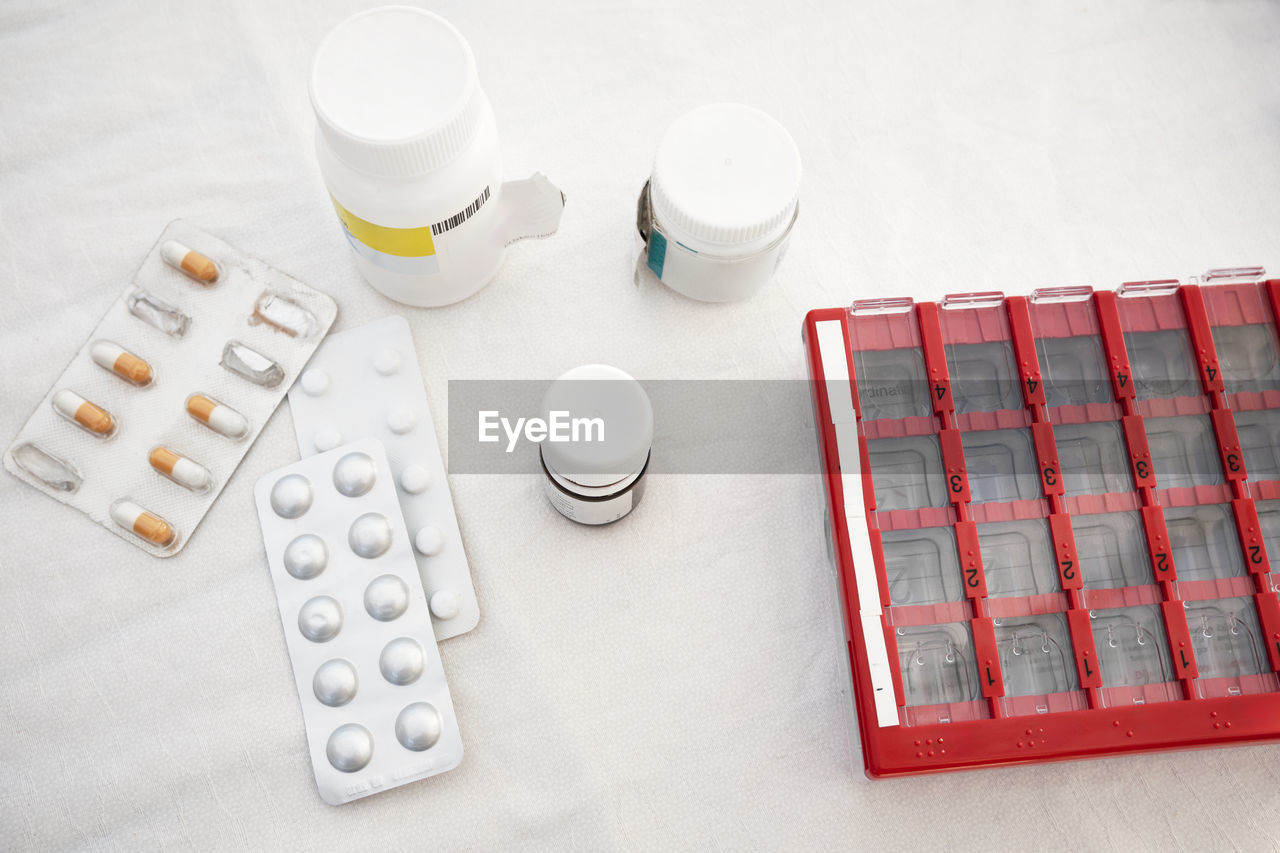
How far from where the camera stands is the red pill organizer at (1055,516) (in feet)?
2.00

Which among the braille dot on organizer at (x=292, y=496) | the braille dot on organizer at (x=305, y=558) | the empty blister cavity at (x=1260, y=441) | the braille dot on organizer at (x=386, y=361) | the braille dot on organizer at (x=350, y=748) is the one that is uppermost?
the braille dot on organizer at (x=386, y=361)

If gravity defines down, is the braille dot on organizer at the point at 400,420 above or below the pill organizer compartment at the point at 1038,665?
above

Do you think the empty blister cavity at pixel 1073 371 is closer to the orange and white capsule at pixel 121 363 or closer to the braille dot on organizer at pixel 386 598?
the braille dot on organizer at pixel 386 598

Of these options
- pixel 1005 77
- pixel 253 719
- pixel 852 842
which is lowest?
pixel 852 842

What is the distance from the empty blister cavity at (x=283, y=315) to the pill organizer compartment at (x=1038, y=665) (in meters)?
0.55

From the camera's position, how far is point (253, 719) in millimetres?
671

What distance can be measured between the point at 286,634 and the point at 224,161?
39 centimetres

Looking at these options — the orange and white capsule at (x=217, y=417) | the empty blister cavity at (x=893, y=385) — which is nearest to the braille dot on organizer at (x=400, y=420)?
the orange and white capsule at (x=217, y=417)

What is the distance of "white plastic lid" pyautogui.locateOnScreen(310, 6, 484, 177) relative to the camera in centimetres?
57

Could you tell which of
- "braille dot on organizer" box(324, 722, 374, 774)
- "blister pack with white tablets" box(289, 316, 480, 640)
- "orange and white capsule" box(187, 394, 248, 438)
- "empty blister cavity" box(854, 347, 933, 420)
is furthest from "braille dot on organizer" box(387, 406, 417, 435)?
"empty blister cavity" box(854, 347, 933, 420)

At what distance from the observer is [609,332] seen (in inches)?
29.2

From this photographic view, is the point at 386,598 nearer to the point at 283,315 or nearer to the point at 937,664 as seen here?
the point at 283,315

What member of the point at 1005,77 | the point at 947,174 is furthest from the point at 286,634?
the point at 1005,77

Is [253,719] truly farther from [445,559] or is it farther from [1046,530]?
[1046,530]
